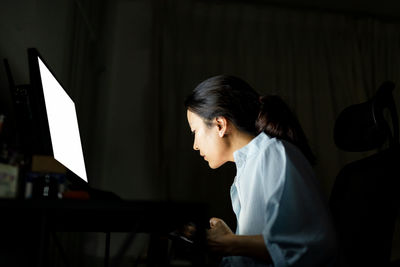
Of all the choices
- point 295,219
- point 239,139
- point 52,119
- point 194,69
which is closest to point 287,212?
point 295,219

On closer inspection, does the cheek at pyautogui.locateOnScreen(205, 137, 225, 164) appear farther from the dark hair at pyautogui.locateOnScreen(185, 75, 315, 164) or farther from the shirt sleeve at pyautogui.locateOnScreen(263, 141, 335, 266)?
the shirt sleeve at pyautogui.locateOnScreen(263, 141, 335, 266)

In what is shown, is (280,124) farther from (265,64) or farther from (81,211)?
(265,64)

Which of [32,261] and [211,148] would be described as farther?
[211,148]

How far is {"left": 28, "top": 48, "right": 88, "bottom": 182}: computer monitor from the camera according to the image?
93cm

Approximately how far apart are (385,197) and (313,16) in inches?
84.8

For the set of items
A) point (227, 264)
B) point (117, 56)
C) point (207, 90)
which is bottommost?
point (227, 264)

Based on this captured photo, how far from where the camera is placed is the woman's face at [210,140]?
51.3 inches

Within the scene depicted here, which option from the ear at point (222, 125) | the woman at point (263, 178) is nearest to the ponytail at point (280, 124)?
the woman at point (263, 178)

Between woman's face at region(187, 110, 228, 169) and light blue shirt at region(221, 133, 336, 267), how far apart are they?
0.25 meters

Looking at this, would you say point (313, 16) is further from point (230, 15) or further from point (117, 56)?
point (117, 56)

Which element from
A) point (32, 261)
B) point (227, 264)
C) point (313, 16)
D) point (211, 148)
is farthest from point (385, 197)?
point (313, 16)

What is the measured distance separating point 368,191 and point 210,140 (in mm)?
510

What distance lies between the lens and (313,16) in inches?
113

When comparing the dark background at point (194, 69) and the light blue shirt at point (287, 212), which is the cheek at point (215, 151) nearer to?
the light blue shirt at point (287, 212)
